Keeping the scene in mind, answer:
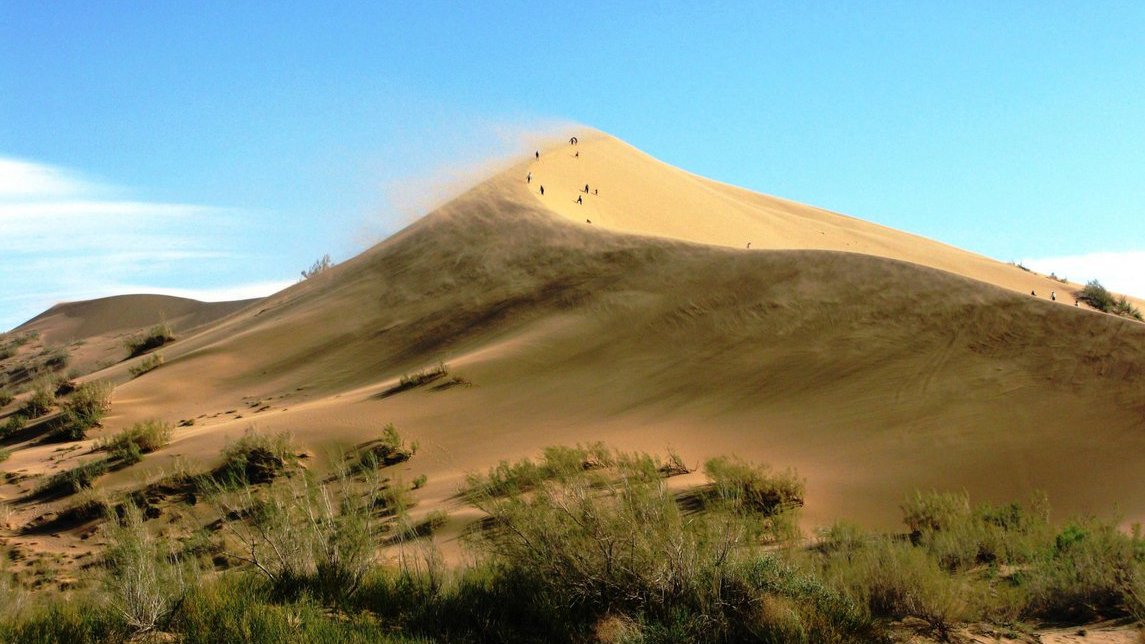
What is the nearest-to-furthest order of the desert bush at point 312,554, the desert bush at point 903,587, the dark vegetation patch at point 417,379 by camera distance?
1. the desert bush at point 903,587
2. the desert bush at point 312,554
3. the dark vegetation patch at point 417,379

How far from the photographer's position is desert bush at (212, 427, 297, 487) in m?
15.9

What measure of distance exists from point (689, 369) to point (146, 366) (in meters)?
18.7

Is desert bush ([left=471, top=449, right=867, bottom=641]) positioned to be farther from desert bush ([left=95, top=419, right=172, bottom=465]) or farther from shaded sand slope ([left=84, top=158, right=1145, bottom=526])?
desert bush ([left=95, top=419, right=172, bottom=465])

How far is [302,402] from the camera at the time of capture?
76.6 ft

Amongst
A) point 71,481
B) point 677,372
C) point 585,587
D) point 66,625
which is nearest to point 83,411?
point 71,481

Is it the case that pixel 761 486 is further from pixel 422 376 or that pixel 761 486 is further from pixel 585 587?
pixel 422 376

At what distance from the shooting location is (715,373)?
19344 millimetres

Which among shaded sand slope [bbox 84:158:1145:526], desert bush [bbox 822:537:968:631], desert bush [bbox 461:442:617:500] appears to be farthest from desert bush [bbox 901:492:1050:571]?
desert bush [bbox 461:442:617:500]

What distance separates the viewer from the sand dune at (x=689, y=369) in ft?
46.9

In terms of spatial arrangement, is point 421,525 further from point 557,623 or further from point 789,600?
point 789,600

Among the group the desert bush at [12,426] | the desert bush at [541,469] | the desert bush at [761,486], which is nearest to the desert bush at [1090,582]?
→ the desert bush at [761,486]

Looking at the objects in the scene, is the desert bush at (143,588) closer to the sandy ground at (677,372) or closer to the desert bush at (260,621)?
the desert bush at (260,621)

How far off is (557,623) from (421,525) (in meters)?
4.93

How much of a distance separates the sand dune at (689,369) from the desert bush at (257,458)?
972 mm
